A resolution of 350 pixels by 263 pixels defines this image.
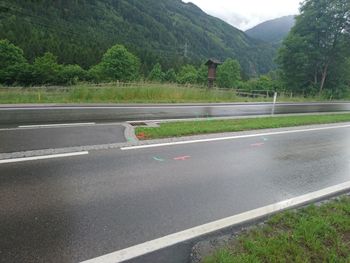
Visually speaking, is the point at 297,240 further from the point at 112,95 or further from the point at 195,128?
the point at 112,95

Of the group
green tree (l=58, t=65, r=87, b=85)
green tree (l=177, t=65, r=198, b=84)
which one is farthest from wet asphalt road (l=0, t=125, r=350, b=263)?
green tree (l=177, t=65, r=198, b=84)

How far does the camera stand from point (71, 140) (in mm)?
6598

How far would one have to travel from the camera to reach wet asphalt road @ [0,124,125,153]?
19.6 feet

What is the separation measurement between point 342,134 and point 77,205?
10357mm

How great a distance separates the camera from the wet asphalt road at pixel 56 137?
5959mm

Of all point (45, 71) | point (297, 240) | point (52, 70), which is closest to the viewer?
point (297, 240)

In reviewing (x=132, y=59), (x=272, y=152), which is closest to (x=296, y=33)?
(x=272, y=152)

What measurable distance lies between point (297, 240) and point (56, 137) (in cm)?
611

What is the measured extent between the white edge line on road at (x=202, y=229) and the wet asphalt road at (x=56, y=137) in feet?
13.3

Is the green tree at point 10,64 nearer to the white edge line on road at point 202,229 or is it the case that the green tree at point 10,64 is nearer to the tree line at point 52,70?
the tree line at point 52,70

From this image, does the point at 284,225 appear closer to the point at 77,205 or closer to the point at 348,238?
the point at 348,238

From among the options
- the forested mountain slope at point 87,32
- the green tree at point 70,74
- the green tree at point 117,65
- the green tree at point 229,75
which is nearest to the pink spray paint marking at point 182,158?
the green tree at point 117,65

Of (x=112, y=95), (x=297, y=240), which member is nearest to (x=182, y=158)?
(x=297, y=240)

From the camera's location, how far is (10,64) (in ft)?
203
